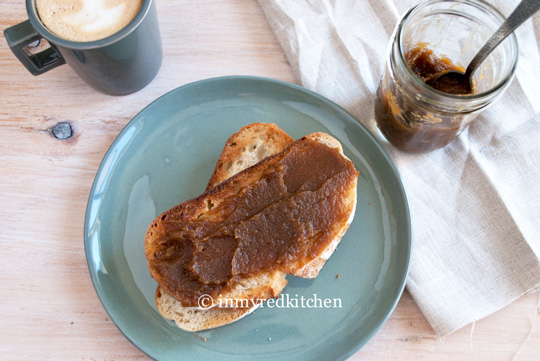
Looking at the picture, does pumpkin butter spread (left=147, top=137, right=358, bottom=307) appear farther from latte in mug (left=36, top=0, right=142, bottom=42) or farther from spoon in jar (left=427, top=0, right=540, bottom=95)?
latte in mug (left=36, top=0, right=142, bottom=42)

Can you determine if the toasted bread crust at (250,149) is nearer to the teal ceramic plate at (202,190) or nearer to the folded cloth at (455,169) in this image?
the teal ceramic plate at (202,190)

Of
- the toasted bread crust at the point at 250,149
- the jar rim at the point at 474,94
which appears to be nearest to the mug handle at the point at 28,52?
the toasted bread crust at the point at 250,149

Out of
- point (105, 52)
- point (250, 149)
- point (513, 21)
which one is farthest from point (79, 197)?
point (513, 21)

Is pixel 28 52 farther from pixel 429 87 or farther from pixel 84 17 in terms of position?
pixel 429 87

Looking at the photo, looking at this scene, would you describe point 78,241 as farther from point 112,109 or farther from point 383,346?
point 383,346

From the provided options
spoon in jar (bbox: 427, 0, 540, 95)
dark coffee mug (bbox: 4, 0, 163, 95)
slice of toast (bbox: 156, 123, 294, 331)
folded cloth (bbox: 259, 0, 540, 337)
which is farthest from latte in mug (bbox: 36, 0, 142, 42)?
spoon in jar (bbox: 427, 0, 540, 95)

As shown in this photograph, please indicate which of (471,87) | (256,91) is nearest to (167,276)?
(256,91)
